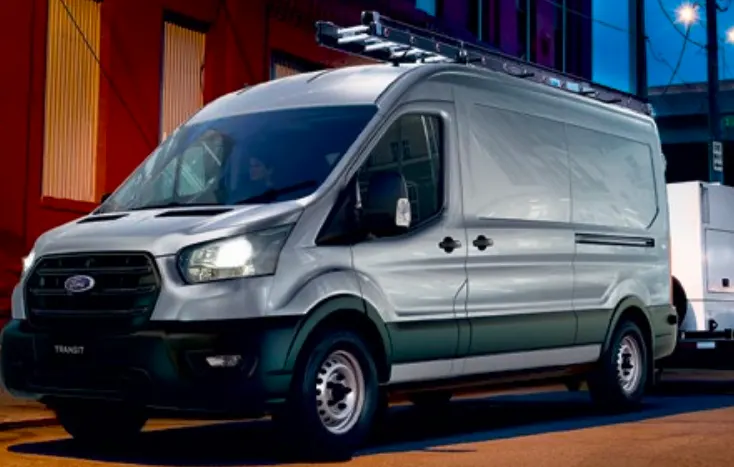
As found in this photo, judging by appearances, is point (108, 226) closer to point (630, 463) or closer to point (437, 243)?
point (437, 243)

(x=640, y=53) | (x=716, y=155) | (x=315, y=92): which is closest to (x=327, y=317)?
(x=315, y=92)

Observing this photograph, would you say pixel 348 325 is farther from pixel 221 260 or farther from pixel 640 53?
pixel 640 53

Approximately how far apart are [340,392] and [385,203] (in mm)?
1262

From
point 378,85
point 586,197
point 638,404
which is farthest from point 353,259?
point 638,404

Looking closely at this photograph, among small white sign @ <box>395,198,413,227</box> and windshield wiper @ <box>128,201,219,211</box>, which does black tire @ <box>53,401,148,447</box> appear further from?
small white sign @ <box>395,198,413,227</box>

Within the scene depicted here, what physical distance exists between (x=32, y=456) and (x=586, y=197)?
211 inches

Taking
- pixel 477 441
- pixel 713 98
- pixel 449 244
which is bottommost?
pixel 477 441

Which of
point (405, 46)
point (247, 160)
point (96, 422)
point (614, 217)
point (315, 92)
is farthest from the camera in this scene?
point (614, 217)

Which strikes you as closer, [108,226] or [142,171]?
[108,226]

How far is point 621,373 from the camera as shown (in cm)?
1170

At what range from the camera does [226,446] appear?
910 centimetres

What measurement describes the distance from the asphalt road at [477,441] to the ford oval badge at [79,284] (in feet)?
3.59

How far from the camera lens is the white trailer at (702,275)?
15.0 metres

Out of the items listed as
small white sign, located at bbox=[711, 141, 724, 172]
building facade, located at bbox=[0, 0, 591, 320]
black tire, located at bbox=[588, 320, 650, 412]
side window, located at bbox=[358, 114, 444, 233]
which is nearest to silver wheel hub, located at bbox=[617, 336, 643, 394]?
black tire, located at bbox=[588, 320, 650, 412]
